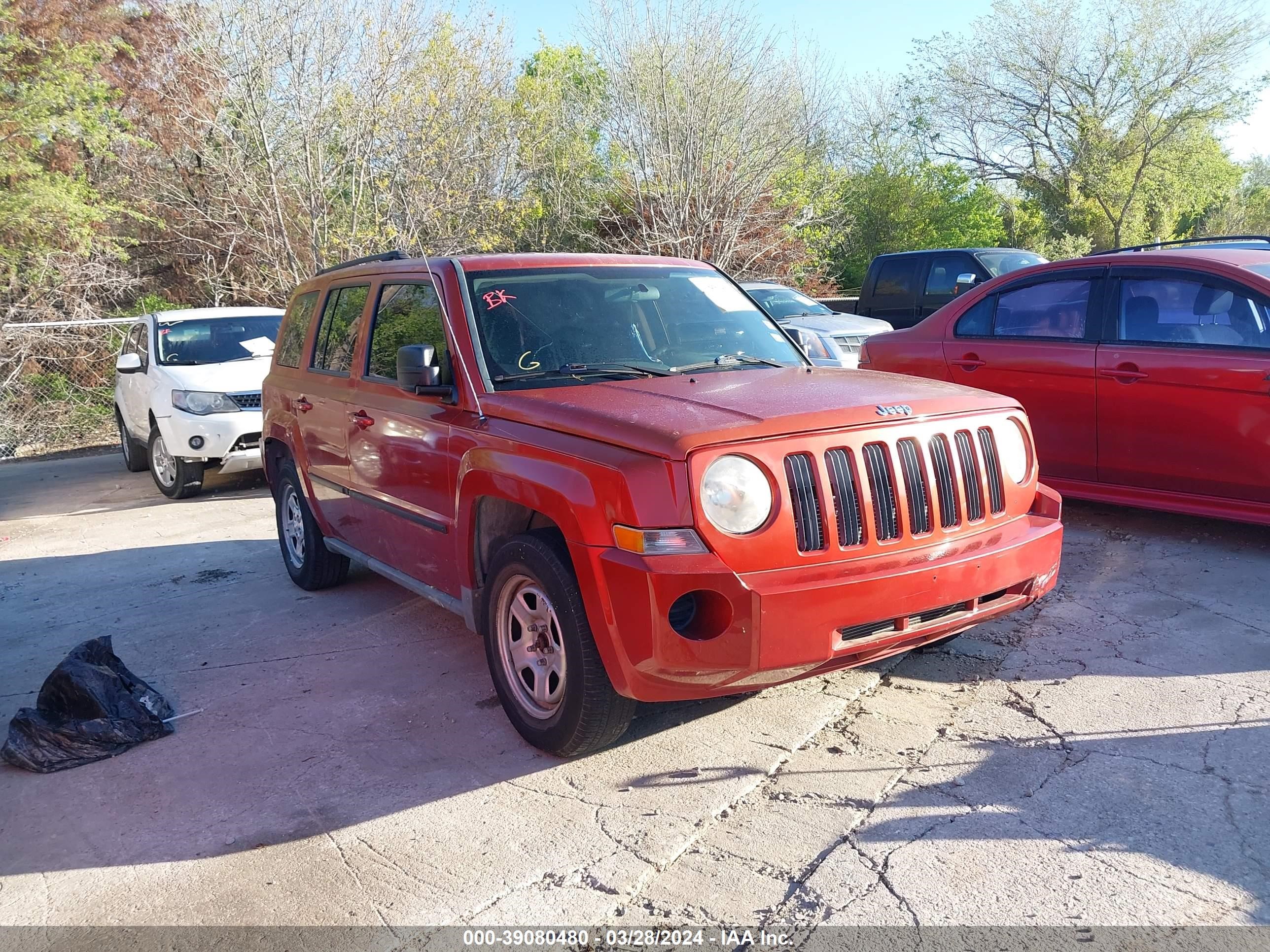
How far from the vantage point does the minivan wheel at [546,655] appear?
3646mm

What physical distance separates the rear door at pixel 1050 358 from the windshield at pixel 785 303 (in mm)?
5918

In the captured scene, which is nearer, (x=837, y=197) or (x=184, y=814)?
(x=184, y=814)

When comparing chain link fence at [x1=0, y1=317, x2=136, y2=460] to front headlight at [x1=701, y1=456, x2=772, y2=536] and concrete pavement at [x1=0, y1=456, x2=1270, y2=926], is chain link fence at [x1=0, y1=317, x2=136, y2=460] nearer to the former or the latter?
concrete pavement at [x1=0, y1=456, x2=1270, y2=926]

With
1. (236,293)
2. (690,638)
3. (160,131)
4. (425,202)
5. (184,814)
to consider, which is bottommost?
(184,814)

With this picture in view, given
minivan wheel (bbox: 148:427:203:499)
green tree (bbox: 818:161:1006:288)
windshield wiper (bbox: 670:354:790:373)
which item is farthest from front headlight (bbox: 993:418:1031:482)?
green tree (bbox: 818:161:1006:288)

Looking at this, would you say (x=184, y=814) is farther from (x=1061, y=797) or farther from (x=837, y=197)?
(x=837, y=197)

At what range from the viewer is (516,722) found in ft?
13.4

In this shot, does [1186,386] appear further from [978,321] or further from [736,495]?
[736,495]

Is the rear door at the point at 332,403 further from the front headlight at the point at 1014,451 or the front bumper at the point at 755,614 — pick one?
the front headlight at the point at 1014,451

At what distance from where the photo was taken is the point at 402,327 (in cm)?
511

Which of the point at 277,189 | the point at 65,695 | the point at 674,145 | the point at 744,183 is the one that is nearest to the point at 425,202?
the point at 277,189

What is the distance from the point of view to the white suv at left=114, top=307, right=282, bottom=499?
9.80 metres

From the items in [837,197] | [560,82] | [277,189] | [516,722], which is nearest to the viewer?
[516,722]

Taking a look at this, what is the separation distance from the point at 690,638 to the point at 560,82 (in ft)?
69.7
